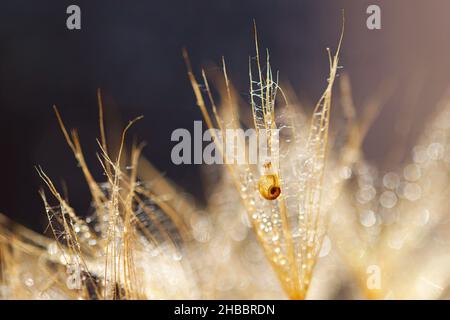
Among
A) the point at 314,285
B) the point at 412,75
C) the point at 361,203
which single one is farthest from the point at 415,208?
the point at 412,75

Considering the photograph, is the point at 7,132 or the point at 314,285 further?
the point at 7,132

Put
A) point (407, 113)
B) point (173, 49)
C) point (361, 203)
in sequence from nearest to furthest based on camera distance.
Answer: point (361, 203) < point (407, 113) < point (173, 49)

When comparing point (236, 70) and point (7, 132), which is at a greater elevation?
point (236, 70)

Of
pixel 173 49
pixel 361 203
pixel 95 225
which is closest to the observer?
pixel 95 225
